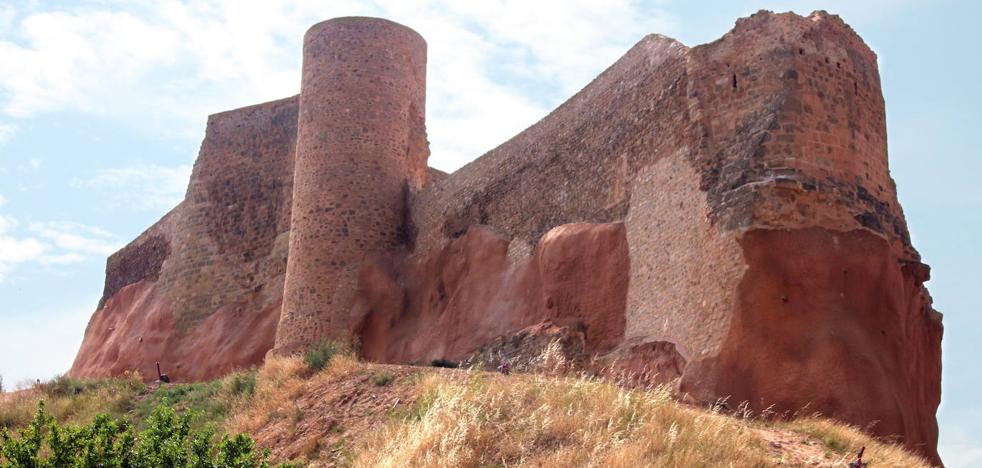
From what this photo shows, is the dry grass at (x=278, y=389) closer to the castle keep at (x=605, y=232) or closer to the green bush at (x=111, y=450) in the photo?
the castle keep at (x=605, y=232)

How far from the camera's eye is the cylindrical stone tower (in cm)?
2278

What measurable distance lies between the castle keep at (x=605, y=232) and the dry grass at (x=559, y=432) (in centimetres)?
289

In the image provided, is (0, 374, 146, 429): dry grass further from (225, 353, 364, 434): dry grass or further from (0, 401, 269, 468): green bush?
(0, 401, 269, 468): green bush

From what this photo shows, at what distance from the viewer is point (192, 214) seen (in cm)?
2902

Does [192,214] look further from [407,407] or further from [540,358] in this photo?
[407,407]

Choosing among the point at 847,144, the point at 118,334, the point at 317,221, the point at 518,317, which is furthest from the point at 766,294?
the point at 118,334

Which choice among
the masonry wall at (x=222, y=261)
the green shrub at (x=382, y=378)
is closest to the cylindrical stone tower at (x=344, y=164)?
the masonry wall at (x=222, y=261)

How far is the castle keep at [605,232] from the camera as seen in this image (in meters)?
14.4

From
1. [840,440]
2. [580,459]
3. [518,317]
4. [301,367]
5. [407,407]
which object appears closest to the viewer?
[580,459]

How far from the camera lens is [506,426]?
11430 millimetres

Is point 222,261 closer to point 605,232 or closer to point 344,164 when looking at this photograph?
point 344,164

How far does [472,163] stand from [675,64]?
6.63m

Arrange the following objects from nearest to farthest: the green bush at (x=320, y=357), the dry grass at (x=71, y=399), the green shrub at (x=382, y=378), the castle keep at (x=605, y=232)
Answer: the castle keep at (x=605, y=232) < the green shrub at (x=382, y=378) < the green bush at (x=320, y=357) < the dry grass at (x=71, y=399)

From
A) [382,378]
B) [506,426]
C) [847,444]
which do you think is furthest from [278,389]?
[847,444]
